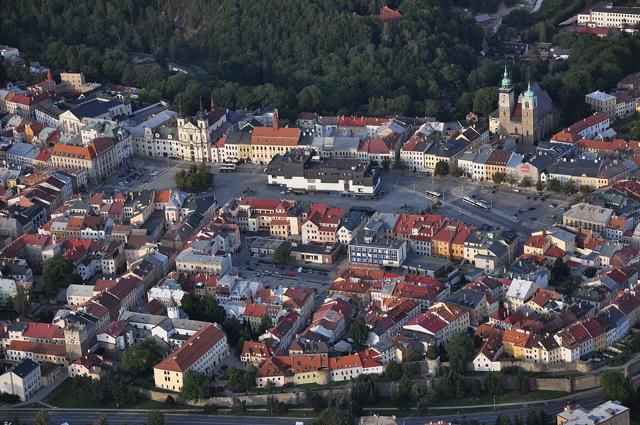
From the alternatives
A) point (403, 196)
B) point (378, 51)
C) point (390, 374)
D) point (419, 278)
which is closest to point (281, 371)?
point (390, 374)

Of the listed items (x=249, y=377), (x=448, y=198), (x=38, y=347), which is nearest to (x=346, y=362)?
(x=249, y=377)

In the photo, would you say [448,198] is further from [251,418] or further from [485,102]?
[251,418]

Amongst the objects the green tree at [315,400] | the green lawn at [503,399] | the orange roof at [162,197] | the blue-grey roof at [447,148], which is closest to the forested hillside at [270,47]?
the blue-grey roof at [447,148]

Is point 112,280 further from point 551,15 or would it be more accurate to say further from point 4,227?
point 551,15

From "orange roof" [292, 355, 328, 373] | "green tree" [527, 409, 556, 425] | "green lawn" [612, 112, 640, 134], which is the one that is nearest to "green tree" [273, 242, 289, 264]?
"orange roof" [292, 355, 328, 373]

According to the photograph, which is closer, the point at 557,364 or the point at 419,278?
the point at 557,364

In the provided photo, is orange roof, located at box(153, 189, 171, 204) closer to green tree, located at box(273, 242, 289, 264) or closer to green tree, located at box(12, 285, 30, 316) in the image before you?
green tree, located at box(273, 242, 289, 264)
